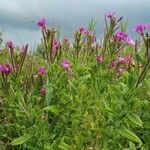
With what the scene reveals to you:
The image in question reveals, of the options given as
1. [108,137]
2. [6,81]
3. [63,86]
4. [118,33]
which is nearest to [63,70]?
[63,86]

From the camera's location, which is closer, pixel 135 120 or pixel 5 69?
pixel 135 120

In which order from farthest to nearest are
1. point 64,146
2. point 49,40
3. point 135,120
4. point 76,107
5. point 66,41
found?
point 66,41
point 49,40
point 76,107
point 64,146
point 135,120

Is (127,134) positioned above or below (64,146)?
above

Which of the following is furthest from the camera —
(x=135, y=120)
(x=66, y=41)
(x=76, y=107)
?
A: (x=66, y=41)

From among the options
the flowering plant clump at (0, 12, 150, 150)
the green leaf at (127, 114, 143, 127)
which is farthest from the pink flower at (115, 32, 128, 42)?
the green leaf at (127, 114, 143, 127)

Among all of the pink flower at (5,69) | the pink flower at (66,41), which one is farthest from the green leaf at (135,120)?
the pink flower at (66,41)

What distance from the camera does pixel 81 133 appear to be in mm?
2711

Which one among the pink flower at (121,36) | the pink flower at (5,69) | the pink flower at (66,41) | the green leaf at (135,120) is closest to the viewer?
the green leaf at (135,120)

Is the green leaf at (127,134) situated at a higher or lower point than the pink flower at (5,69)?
lower

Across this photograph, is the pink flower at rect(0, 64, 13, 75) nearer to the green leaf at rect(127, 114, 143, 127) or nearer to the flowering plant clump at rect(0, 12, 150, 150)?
the flowering plant clump at rect(0, 12, 150, 150)

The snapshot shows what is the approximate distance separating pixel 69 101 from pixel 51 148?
0.31 m

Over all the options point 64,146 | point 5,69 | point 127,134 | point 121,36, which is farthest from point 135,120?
point 121,36

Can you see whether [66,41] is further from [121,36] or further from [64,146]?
[64,146]

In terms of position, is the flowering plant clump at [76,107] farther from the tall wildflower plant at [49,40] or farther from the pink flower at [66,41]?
the pink flower at [66,41]
